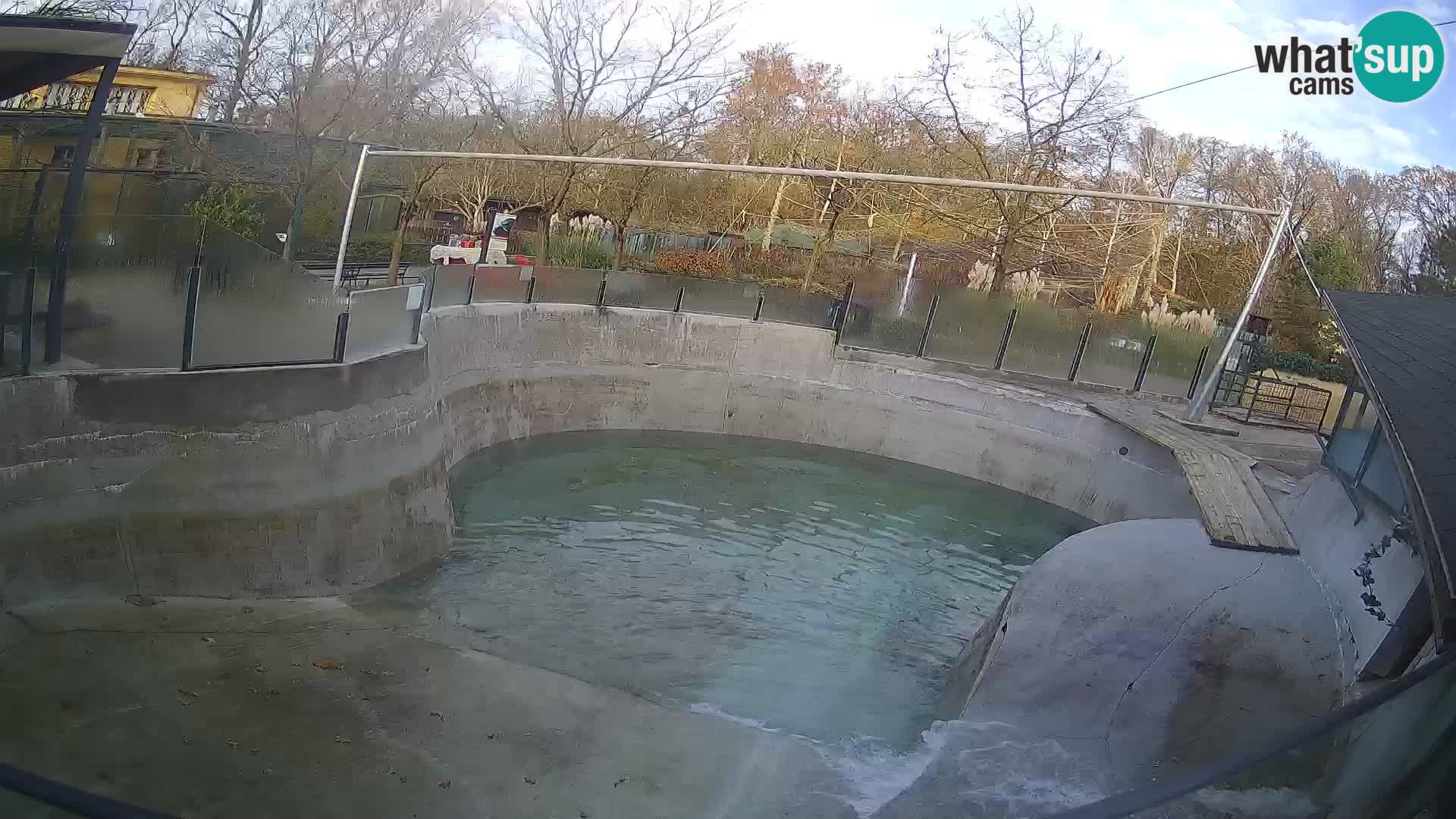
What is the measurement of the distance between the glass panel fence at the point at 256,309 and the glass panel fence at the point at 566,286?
10.7m

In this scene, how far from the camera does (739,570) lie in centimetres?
1522

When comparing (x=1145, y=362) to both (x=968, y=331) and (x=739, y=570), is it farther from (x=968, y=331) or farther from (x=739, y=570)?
(x=739, y=570)

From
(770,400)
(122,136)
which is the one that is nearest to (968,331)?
(770,400)

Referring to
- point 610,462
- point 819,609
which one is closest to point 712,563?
point 819,609

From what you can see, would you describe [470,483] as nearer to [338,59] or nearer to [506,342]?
[506,342]

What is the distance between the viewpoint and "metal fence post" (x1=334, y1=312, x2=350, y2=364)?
1232 centimetres

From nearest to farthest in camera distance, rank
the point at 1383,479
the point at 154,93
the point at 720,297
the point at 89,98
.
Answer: the point at 1383,479 < the point at 89,98 < the point at 720,297 < the point at 154,93

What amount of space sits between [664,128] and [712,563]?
73.1 feet

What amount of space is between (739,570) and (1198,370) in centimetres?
1507

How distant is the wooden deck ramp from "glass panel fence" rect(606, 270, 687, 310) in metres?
9.31

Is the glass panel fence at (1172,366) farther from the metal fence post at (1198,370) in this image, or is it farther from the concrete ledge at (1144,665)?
the concrete ledge at (1144,665)

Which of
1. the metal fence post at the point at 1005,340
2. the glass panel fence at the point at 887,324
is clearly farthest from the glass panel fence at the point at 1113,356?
the glass panel fence at the point at 887,324

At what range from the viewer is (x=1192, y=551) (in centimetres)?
1131

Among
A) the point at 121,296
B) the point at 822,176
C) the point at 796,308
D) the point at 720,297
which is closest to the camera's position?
the point at 121,296
